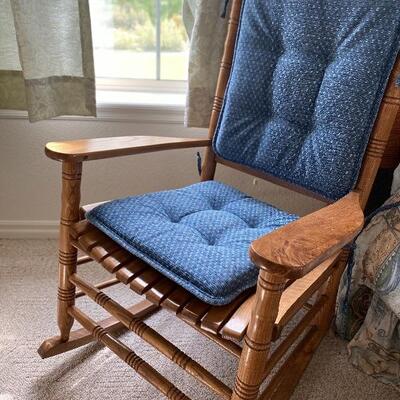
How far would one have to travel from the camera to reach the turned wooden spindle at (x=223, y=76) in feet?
3.45

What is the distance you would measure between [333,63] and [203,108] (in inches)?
17.5

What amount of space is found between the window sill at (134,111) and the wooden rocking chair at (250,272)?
11.8 inches

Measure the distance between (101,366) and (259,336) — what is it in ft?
1.91

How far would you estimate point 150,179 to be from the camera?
1493mm

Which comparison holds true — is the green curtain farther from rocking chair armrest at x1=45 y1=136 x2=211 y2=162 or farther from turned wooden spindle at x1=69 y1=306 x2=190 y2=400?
turned wooden spindle at x1=69 y1=306 x2=190 y2=400

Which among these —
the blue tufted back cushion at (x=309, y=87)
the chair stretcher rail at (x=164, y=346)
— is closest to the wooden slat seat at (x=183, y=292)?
the chair stretcher rail at (x=164, y=346)

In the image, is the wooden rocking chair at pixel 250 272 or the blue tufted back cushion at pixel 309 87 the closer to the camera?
the wooden rocking chair at pixel 250 272

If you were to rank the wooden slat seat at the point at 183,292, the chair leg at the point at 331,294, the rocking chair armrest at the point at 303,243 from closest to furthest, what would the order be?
1. the rocking chair armrest at the point at 303,243
2. the wooden slat seat at the point at 183,292
3. the chair leg at the point at 331,294

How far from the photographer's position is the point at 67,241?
3.04ft

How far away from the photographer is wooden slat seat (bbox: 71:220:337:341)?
0.69m

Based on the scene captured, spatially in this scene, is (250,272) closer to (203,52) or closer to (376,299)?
(376,299)

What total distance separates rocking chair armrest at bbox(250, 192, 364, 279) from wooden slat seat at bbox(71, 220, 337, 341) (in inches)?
6.3

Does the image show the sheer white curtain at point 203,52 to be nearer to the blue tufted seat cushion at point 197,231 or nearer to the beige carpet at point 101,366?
the blue tufted seat cushion at point 197,231

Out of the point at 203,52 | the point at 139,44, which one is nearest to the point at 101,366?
the point at 203,52
